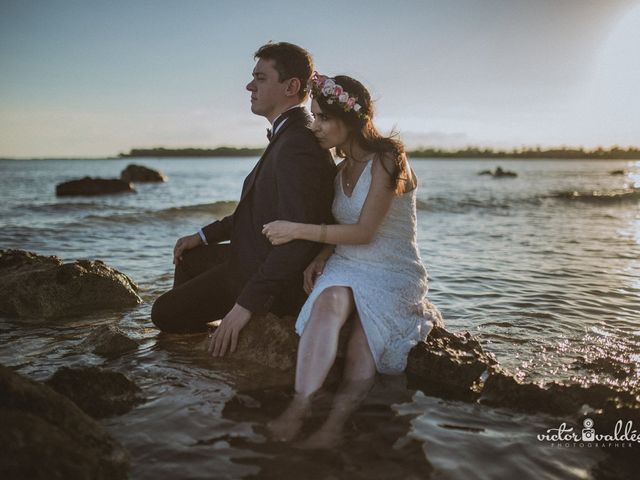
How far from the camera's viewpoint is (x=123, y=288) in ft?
24.7

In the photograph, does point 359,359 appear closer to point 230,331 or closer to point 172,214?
point 230,331

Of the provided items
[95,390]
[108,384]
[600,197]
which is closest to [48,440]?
[95,390]

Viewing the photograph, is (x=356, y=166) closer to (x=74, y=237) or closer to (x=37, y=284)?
(x=37, y=284)

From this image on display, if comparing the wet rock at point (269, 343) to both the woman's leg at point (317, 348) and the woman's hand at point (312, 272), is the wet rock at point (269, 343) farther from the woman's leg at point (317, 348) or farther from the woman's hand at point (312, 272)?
the woman's leg at point (317, 348)

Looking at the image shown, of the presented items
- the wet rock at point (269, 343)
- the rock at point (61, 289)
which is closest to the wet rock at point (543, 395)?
the wet rock at point (269, 343)

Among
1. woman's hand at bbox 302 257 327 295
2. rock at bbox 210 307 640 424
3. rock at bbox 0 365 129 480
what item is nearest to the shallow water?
rock at bbox 210 307 640 424

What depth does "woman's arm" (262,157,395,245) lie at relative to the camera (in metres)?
4.50

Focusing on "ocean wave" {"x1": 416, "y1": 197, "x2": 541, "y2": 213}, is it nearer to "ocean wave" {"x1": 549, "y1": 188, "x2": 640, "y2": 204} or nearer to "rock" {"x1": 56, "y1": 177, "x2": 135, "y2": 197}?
"ocean wave" {"x1": 549, "y1": 188, "x2": 640, "y2": 204}

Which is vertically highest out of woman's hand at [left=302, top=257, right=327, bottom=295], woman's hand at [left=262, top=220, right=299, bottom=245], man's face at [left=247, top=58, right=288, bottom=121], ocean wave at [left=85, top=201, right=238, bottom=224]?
man's face at [left=247, top=58, right=288, bottom=121]

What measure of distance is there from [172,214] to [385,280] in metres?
18.6

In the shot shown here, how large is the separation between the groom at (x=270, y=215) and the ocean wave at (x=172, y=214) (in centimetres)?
1428

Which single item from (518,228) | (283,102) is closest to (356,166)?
(283,102)

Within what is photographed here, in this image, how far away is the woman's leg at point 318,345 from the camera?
413cm

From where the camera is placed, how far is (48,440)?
9.00ft
